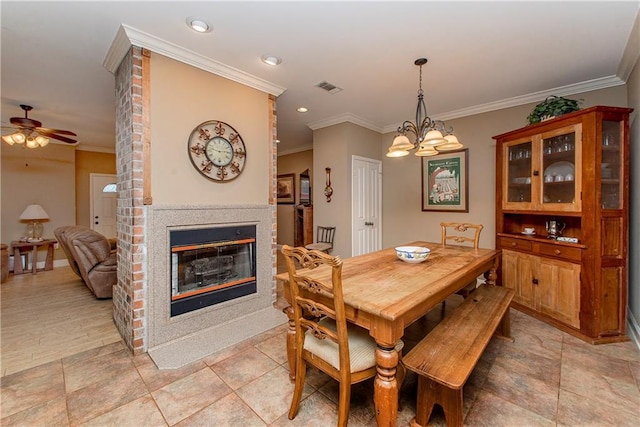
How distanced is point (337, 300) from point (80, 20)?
285 centimetres

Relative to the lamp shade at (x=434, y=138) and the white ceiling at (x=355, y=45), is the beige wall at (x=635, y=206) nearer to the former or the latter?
the white ceiling at (x=355, y=45)

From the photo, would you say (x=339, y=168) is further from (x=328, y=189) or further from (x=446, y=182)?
(x=446, y=182)

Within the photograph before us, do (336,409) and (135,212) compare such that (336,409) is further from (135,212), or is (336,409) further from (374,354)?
(135,212)

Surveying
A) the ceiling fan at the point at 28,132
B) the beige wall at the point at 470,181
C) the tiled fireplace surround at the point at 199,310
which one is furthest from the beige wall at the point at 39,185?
the beige wall at the point at 470,181

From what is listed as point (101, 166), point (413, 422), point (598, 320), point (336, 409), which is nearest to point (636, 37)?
point (598, 320)

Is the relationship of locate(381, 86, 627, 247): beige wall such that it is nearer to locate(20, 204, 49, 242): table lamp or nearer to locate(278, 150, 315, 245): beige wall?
locate(278, 150, 315, 245): beige wall

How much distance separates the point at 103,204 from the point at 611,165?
8755 millimetres

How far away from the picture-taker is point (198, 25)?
2156 mm

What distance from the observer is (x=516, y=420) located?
1597 millimetres

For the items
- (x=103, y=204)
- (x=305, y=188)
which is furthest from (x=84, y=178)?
(x=305, y=188)

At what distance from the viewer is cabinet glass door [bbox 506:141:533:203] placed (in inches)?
125

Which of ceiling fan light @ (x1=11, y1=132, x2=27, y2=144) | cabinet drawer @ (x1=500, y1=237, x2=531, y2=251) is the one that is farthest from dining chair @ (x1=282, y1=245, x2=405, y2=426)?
ceiling fan light @ (x1=11, y1=132, x2=27, y2=144)

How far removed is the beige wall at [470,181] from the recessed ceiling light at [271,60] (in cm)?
286

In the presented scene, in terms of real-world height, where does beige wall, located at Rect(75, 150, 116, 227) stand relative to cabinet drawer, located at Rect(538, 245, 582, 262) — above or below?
above
